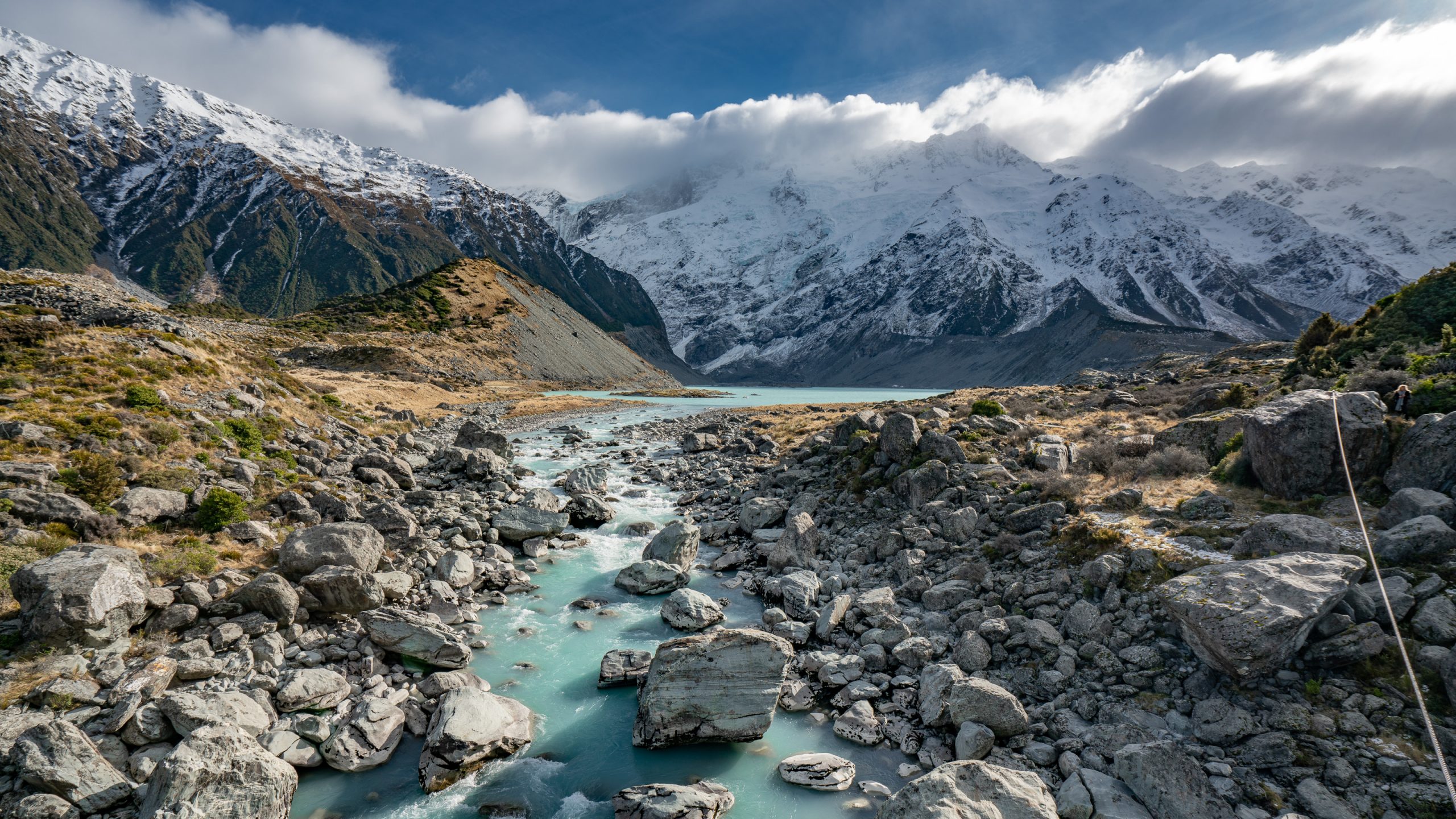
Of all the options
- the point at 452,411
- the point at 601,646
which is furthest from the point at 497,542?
the point at 452,411

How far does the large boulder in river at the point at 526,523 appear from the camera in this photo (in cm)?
2345

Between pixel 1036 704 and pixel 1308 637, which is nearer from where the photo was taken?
pixel 1308 637

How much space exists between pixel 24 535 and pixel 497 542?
12159mm

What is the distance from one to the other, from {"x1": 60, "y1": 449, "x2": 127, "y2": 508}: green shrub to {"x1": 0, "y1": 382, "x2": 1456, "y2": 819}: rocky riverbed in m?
0.56

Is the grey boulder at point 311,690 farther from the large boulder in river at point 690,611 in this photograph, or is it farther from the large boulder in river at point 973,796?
the large boulder in river at point 973,796

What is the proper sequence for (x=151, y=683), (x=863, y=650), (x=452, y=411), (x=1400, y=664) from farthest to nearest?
(x=452, y=411), (x=863, y=650), (x=151, y=683), (x=1400, y=664)

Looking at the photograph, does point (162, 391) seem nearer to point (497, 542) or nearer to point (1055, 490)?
point (497, 542)

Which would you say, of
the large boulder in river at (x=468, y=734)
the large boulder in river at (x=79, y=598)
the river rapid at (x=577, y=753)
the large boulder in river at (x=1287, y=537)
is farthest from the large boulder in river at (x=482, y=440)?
the large boulder in river at (x=1287, y=537)

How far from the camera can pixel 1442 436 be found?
1323 centimetres

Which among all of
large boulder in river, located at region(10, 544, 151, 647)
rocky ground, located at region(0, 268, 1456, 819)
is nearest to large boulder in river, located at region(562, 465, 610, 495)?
rocky ground, located at region(0, 268, 1456, 819)

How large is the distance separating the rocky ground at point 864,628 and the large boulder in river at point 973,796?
0.16 ft

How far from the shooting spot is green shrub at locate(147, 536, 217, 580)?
14766 millimetres

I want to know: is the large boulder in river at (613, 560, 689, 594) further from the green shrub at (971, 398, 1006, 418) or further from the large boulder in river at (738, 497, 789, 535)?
the green shrub at (971, 398, 1006, 418)

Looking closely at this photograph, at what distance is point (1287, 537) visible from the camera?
504 inches
